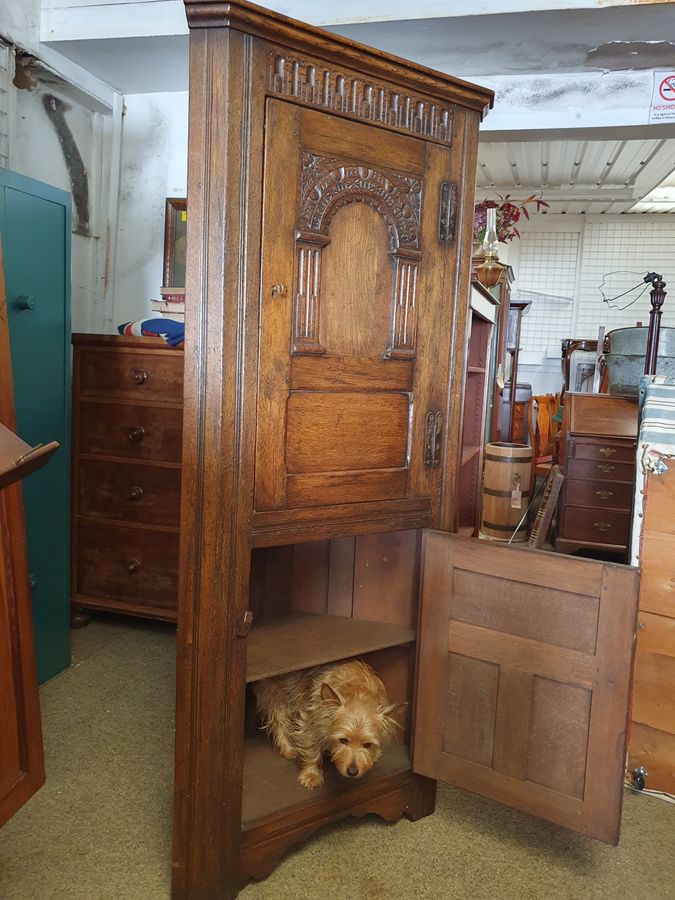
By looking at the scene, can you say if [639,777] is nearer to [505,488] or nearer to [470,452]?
[470,452]

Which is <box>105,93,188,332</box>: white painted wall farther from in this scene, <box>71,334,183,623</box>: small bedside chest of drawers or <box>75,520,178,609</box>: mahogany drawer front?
<box>75,520,178,609</box>: mahogany drawer front

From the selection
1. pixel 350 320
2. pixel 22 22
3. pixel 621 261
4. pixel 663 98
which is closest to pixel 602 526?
pixel 663 98

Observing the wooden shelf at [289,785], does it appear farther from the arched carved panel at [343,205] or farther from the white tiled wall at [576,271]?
the white tiled wall at [576,271]

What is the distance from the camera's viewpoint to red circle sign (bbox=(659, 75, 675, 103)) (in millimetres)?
3482

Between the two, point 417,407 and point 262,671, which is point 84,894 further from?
point 417,407

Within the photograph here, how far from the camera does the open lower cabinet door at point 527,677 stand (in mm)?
1701

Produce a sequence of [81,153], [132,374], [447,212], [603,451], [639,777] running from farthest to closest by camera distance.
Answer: [603,451]
[81,153]
[132,374]
[639,777]
[447,212]

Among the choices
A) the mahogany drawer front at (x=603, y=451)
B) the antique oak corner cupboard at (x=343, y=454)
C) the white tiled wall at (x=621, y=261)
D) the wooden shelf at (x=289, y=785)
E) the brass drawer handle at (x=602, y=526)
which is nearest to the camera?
the antique oak corner cupboard at (x=343, y=454)

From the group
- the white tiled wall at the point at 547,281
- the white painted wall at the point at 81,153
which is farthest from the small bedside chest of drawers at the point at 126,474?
the white tiled wall at the point at 547,281

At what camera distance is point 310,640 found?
2.06 m

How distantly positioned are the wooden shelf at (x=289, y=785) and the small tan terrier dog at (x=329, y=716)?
0.03 meters

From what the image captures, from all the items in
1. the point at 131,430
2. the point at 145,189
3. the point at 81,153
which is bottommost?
the point at 131,430

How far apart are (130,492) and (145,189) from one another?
70.5 inches

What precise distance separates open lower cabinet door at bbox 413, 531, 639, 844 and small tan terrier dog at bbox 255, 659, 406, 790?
0.49 ft
